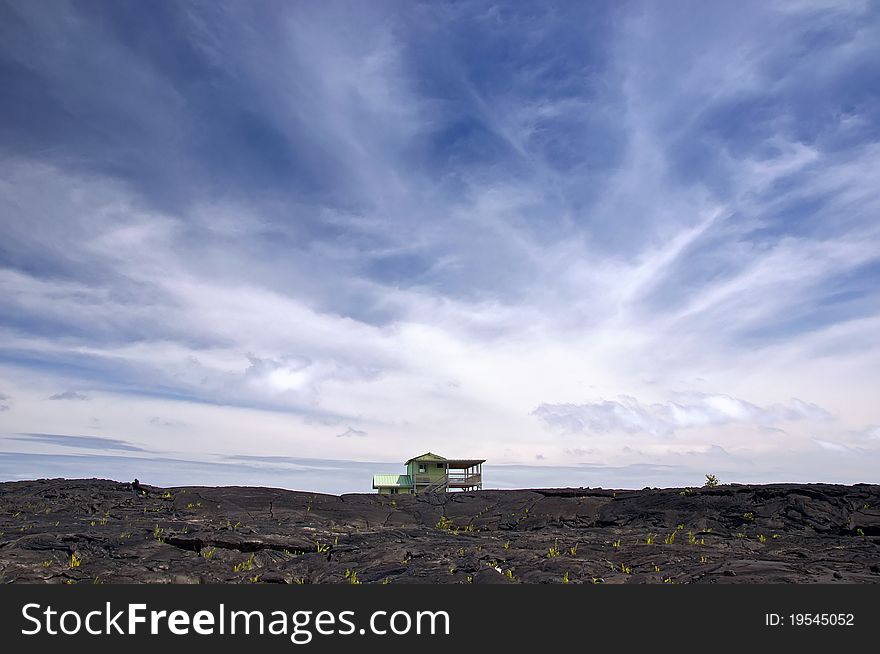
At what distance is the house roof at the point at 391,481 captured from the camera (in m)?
37.0

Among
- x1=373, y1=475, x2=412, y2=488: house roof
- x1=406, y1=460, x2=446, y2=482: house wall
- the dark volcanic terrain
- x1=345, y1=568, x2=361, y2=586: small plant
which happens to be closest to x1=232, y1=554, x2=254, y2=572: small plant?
the dark volcanic terrain

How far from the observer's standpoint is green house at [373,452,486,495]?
117ft

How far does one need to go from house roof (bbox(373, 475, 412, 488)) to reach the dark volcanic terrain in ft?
46.5

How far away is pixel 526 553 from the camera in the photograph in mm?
A: 13867

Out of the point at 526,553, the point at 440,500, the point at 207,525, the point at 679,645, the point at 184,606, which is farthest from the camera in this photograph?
the point at 440,500

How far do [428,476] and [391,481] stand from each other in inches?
85.9

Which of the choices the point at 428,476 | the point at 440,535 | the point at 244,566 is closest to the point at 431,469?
the point at 428,476

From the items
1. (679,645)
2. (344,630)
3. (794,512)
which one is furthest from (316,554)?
(794,512)

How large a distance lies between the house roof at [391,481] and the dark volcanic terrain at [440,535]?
14172mm

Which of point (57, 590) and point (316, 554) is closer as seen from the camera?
point (57, 590)

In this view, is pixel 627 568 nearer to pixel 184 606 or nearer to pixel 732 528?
pixel 732 528

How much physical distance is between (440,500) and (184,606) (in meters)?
13.7

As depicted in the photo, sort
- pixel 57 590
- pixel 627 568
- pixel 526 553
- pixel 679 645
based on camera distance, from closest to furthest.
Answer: pixel 679 645
pixel 57 590
pixel 627 568
pixel 526 553

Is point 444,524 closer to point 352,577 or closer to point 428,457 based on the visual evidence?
point 352,577
